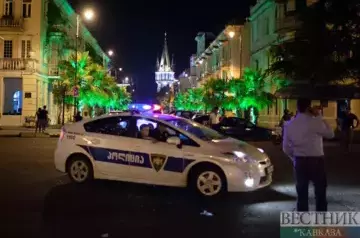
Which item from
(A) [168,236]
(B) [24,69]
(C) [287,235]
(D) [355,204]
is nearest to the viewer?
(C) [287,235]

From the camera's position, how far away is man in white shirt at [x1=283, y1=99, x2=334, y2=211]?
Answer: 7.15 m

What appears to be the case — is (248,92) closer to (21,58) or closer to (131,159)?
(21,58)

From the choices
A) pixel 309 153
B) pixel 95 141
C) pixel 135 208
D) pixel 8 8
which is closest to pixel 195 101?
pixel 8 8

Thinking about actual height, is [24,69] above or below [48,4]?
below

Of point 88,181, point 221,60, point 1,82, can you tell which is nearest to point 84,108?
point 1,82

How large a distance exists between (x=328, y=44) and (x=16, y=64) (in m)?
28.3

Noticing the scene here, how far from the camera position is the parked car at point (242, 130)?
2922 centimetres

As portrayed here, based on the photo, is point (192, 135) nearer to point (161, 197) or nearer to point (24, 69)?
point (161, 197)

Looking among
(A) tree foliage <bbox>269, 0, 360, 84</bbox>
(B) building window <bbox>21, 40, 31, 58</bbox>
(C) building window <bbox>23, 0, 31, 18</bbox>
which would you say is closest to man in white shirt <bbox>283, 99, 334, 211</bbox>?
(A) tree foliage <bbox>269, 0, 360, 84</bbox>

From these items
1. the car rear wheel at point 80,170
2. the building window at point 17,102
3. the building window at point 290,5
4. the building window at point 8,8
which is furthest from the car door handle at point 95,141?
the building window at point 8,8

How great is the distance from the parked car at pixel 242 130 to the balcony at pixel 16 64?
63.2 ft

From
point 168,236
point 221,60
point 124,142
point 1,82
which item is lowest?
point 168,236

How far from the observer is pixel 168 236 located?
295 inches

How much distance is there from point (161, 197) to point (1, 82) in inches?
1381
